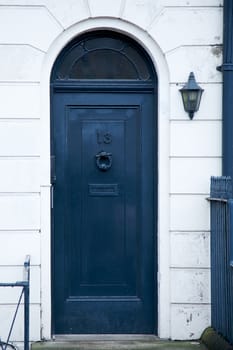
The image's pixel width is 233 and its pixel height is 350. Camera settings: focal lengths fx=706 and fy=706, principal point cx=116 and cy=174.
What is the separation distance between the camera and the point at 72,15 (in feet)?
20.4

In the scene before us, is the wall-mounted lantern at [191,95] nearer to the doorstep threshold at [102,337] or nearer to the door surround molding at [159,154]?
the door surround molding at [159,154]

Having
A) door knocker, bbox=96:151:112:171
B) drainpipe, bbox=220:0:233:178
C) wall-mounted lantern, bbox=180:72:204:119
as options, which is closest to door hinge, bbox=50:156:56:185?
door knocker, bbox=96:151:112:171

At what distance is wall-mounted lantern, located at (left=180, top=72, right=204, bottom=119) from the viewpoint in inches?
243

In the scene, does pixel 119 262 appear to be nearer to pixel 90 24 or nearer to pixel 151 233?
pixel 151 233

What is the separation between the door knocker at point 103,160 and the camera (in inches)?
253

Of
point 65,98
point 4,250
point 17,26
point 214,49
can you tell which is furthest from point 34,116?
point 214,49

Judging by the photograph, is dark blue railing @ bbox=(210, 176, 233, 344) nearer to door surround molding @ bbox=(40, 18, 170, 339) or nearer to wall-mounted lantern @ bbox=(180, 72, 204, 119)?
door surround molding @ bbox=(40, 18, 170, 339)

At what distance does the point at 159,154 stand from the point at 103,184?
0.59 metres

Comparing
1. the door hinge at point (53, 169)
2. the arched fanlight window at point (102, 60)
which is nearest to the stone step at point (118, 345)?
the door hinge at point (53, 169)

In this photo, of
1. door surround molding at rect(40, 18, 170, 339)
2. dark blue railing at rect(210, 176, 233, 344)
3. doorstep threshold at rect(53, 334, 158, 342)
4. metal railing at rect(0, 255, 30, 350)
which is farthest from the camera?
Result: doorstep threshold at rect(53, 334, 158, 342)

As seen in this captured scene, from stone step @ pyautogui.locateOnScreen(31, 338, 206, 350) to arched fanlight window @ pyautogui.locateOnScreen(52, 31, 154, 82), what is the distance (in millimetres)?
2368

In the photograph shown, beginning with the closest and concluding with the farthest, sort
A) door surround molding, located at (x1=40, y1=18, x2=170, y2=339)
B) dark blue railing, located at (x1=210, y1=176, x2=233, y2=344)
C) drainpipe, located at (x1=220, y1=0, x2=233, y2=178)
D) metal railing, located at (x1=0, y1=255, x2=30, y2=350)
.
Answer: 1. metal railing, located at (x1=0, y1=255, x2=30, y2=350)
2. dark blue railing, located at (x1=210, y1=176, x2=233, y2=344)
3. drainpipe, located at (x1=220, y1=0, x2=233, y2=178)
4. door surround molding, located at (x1=40, y1=18, x2=170, y2=339)

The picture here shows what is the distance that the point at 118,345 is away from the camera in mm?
6234

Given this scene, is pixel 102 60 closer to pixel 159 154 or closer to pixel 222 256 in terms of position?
pixel 159 154
